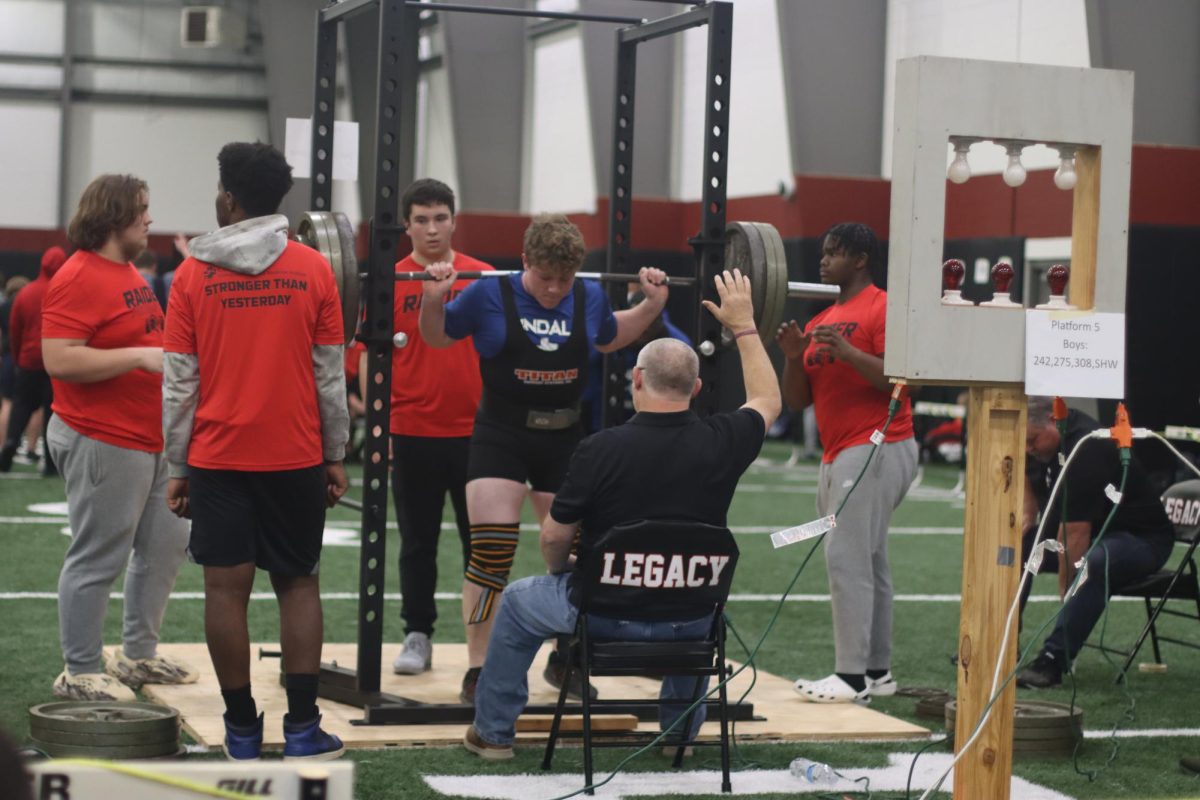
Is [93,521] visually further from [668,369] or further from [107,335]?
[668,369]

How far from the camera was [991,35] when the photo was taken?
15211mm

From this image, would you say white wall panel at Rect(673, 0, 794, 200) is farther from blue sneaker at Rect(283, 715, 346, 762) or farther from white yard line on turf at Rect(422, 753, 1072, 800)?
blue sneaker at Rect(283, 715, 346, 762)

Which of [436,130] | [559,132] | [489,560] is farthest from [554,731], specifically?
[436,130]

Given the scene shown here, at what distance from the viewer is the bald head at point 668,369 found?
4445mm

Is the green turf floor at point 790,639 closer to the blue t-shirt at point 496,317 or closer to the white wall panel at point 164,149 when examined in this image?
the blue t-shirt at point 496,317

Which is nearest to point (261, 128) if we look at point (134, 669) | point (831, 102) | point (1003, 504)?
point (831, 102)

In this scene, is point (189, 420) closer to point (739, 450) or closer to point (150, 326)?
point (150, 326)

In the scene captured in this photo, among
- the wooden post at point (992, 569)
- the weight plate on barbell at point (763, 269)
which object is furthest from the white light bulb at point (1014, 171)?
the weight plate on barbell at point (763, 269)

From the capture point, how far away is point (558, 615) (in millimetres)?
4570

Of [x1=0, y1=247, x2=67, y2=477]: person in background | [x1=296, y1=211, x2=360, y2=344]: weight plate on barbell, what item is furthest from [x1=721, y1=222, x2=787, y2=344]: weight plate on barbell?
[x1=0, y1=247, x2=67, y2=477]: person in background

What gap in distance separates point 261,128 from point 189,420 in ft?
65.7

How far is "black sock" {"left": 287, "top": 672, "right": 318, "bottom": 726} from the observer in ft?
14.9

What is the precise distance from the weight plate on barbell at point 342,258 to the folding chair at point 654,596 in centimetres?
119

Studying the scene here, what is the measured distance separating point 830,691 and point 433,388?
1792mm
